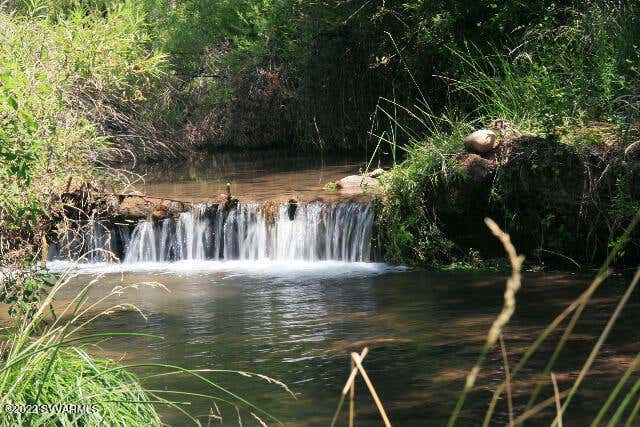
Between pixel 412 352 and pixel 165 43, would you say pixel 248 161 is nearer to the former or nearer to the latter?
pixel 165 43

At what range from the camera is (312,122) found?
22.2 metres

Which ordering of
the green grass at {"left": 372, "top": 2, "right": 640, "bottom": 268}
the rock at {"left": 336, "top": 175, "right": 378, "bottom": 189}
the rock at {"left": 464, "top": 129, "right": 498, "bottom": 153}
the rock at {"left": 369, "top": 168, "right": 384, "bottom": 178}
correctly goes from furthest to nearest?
1. the rock at {"left": 369, "top": 168, "right": 384, "bottom": 178}
2. the rock at {"left": 336, "top": 175, "right": 378, "bottom": 189}
3. the rock at {"left": 464, "top": 129, "right": 498, "bottom": 153}
4. the green grass at {"left": 372, "top": 2, "right": 640, "bottom": 268}

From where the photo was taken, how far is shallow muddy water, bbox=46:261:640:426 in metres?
6.55

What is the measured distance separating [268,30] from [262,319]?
1524 cm

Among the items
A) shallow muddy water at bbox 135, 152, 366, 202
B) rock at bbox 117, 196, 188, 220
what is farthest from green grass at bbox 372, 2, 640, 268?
rock at bbox 117, 196, 188, 220

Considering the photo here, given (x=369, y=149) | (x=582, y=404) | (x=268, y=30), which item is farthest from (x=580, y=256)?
(x=268, y=30)

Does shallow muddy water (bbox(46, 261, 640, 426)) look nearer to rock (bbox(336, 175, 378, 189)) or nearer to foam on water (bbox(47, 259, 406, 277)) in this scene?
foam on water (bbox(47, 259, 406, 277))

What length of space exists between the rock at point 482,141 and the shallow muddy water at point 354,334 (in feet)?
5.26

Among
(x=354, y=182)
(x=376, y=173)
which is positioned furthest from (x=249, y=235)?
(x=376, y=173)

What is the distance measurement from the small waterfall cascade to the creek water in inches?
0.8

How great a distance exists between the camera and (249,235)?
1355 centimetres

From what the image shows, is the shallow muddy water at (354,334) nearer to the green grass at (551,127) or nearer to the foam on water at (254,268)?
the foam on water at (254,268)

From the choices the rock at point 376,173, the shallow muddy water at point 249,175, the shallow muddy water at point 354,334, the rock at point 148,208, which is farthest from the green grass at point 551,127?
the rock at point 148,208

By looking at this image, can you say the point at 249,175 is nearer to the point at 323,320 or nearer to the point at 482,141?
the point at 482,141
